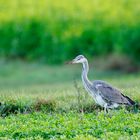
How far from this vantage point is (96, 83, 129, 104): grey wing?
1267 centimetres

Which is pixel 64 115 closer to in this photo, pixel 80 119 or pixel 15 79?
pixel 80 119

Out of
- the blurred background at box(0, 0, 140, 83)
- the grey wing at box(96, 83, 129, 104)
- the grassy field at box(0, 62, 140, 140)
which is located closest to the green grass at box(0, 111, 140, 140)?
the grassy field at box(0, 62, 140, 140)

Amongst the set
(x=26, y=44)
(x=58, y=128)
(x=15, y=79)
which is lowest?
(x=58, y=128)

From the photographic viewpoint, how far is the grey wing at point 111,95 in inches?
499

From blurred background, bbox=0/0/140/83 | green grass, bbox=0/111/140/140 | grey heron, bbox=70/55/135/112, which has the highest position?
blurred background, bbox=0/0/140/83

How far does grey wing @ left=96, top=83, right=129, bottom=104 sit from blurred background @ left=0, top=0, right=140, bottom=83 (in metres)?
14.8

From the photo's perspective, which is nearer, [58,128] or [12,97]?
[58,128]

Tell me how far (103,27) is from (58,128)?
751 inches

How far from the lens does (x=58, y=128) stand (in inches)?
440

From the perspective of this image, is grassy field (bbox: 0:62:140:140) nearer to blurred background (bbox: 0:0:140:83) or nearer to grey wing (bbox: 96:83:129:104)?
grey wing (bbox: 96:83:129:104)

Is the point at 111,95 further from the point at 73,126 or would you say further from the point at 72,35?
the point at 72,35

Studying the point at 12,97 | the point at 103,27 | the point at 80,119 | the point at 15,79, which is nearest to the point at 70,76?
the point at 15,79

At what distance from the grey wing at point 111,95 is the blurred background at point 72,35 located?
14759mm

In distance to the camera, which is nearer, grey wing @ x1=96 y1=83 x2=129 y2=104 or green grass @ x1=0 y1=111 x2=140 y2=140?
green grass @ x1=0 y1=111 x2=140 y2=140
